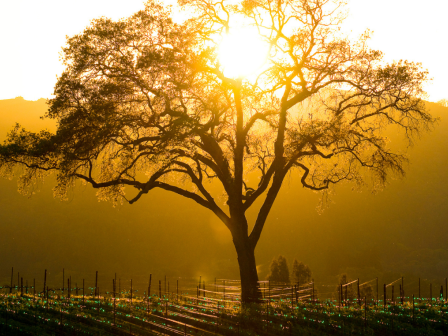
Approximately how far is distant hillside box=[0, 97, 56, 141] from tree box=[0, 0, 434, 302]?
10207 centimetres

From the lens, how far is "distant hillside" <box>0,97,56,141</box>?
110150 millimetres

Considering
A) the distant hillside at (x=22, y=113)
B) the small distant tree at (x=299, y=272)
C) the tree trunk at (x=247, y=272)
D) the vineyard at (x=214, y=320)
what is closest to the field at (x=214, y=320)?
the vineyard at (x=214, y=320)

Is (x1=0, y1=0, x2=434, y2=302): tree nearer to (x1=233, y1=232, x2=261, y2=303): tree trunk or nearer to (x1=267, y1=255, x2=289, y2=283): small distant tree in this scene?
(x1=233, y1=232, x2=261, y2=303): tree trunk

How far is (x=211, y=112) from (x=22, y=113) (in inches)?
4576

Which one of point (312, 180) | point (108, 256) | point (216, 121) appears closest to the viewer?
point (216, 121)

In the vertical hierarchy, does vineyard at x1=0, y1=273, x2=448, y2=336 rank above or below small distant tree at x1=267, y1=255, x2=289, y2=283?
above

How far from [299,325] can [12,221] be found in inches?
3698

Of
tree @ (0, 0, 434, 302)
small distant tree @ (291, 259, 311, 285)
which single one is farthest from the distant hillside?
tree @ (0, 0, 434, 302)

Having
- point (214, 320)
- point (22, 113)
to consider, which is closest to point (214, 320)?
point (214, 320)

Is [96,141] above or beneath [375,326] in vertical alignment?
above

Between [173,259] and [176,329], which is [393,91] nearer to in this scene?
[176,329]

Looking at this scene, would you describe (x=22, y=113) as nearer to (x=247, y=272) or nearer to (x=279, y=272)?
(x=279, y=272)

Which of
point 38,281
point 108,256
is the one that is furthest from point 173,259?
point 38,281

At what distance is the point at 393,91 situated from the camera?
15.7m
